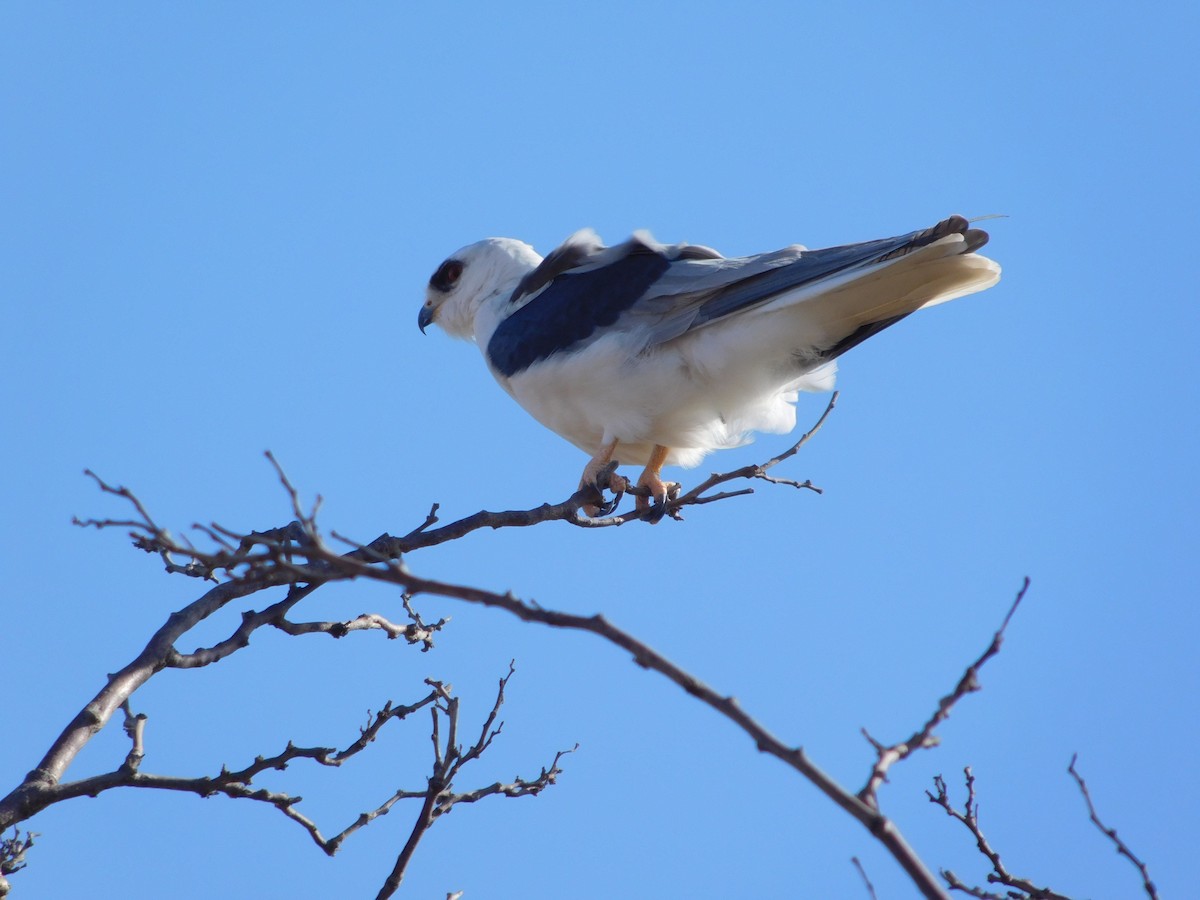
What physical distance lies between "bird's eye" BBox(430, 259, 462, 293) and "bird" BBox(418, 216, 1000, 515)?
2.92 ft

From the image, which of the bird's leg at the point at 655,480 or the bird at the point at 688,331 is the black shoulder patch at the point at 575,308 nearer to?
the bird at the point at 688,331

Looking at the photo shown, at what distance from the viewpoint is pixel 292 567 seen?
79.0 inches

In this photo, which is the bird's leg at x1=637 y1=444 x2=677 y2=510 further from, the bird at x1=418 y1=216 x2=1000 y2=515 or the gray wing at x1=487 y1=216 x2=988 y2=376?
the gray wing at x1=487 y1=216 x2=988 y2=376

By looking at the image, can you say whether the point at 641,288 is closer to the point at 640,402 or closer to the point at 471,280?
the point at 640,402

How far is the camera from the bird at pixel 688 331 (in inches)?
195

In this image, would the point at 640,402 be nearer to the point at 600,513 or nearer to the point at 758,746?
the point at 600,513

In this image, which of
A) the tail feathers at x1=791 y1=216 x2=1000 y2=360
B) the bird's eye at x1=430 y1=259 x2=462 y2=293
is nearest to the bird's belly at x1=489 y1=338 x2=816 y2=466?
the tail feathers at x1=791 y1=216 x2=1000 y2=360

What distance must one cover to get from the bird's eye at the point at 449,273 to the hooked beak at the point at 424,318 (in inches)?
7.5

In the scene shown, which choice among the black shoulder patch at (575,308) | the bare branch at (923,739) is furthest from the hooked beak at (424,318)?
the bare branch at (923,739)

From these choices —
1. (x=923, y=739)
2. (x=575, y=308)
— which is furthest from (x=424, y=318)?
(x=923, y=739)

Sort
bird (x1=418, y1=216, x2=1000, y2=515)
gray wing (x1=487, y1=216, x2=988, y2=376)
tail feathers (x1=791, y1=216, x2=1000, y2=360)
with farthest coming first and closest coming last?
gray wing (x1=487, y1=216, x2=988, y2=376)
bird (x1=418, y1=216, x2=1000, y2=515)
tail feathers (x1=791, y1=216, x2=1000, y2=360)

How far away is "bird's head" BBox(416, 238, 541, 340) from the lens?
22.7 ft

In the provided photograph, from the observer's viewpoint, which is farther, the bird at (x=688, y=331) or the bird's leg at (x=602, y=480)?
the bird's leg at (x=602, y=480)

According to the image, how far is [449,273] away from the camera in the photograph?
720cm
